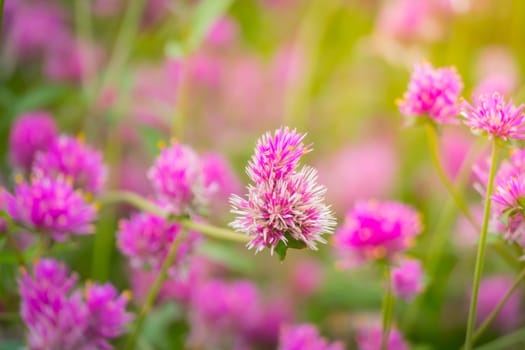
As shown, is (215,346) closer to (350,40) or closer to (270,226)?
(270,226)

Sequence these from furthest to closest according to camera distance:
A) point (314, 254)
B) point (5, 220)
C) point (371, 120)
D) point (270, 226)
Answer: point (371, 120), point (314, 254), point (5, 220), point (270, 226)

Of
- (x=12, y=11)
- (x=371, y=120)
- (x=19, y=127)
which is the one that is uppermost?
(x=371, y=120)

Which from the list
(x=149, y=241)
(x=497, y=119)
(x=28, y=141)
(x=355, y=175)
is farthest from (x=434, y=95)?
(x=355, y=175)

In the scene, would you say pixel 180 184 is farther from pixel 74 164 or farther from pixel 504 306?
pixel 504 306

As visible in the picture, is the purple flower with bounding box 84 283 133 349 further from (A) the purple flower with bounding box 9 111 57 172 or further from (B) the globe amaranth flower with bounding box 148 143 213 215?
(A) the purple flower with bounding box 9 111 57 172

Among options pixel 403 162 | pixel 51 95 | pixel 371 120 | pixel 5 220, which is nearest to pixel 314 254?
pixel 403 162

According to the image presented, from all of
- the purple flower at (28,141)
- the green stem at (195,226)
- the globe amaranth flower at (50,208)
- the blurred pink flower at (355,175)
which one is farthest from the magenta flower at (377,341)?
the blurred pink flower at (355,175)

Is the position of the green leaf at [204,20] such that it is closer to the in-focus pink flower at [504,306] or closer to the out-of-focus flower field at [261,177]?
the out-of-focus flower field at [261,177]
